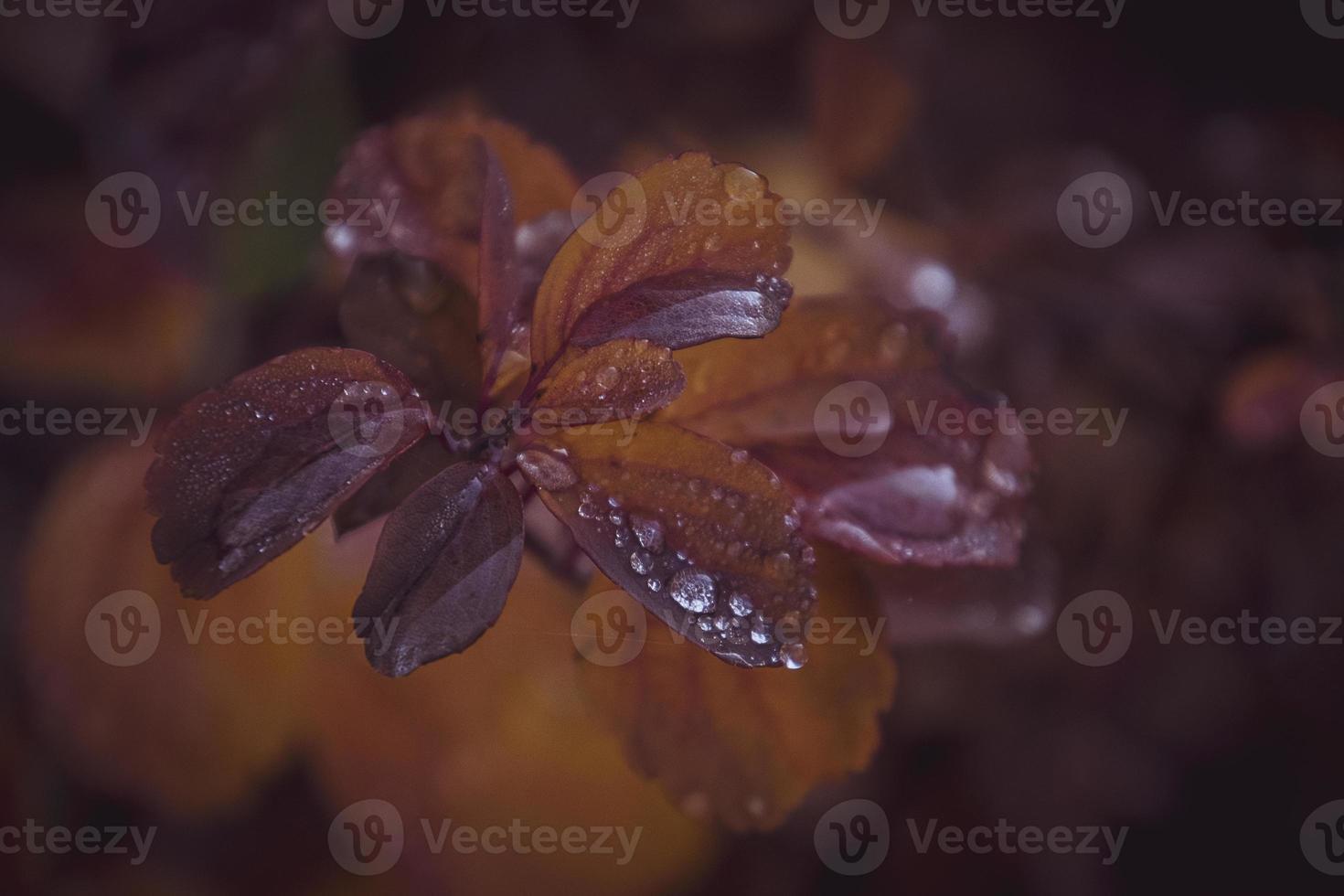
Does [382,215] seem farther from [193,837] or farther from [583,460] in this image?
[193,837]

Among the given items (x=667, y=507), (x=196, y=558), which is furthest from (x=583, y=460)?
(x=196, y=558)

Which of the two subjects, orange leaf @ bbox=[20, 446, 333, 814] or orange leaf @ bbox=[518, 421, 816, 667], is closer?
orange leaf @ bbox=[518, 421, 816, 667]

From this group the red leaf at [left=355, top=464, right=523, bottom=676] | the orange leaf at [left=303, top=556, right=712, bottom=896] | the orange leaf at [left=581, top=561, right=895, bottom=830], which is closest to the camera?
the red leaf at [left=355, top=464, right=523, bottom=676]

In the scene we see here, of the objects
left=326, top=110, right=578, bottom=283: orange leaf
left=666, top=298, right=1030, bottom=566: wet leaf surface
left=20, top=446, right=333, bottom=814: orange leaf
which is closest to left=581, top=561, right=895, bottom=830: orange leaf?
left=666, top=298, right=1030, bottom=566: wet leaf surface

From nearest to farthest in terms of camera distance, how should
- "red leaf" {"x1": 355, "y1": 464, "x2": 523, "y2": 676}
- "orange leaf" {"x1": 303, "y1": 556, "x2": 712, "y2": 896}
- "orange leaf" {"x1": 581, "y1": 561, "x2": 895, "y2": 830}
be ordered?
"red leaf" {"x1": 355, "y1": 464, "x2": 523, "y2": 676} < "orange leaf" {"x1": 581, "y1": 561, "x2": 895, "y2": 830} < "orange leaf" {"x1": 303, "y1": 556, "x2": 712, "y2": 896}

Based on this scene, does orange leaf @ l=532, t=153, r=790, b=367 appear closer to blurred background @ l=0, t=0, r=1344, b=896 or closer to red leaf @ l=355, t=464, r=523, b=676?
red leaf @ l=355, t=464, r=523, b=676

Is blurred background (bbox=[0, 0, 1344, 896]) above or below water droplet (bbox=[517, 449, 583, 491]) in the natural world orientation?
below

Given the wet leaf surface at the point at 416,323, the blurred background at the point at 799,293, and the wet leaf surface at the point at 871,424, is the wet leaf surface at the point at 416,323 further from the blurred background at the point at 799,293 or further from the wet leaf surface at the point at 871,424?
the blurred background at the point at 799,293
